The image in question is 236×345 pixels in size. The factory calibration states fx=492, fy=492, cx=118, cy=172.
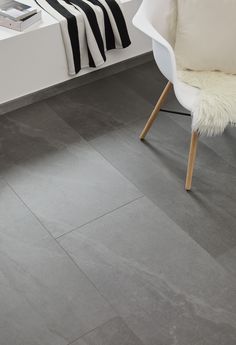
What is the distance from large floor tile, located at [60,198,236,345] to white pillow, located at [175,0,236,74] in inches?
26.5

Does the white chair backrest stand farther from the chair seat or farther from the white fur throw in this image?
the white fur throw

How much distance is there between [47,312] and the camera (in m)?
1.70

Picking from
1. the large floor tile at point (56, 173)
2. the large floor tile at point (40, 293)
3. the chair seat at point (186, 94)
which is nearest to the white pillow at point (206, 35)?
Answer: the chair seat at point (186, 94)

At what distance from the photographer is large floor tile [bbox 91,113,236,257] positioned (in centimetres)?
201

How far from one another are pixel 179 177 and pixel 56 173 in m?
0.56

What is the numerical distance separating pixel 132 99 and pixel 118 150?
1.46 ft

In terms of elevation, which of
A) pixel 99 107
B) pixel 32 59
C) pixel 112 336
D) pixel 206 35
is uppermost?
pixel 206 35

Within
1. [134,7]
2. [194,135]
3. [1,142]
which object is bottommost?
[1,142]

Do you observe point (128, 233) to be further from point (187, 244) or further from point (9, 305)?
point (9, 305)

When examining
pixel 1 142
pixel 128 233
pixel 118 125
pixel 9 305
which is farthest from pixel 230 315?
pixel 1 142

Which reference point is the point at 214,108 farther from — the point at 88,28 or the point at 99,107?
the point at 88,28

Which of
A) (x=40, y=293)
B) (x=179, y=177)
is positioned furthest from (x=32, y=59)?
(x=40, y=293)

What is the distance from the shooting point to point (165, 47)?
1949 mm

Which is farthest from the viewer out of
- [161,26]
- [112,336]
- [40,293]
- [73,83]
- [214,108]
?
[73,83]
